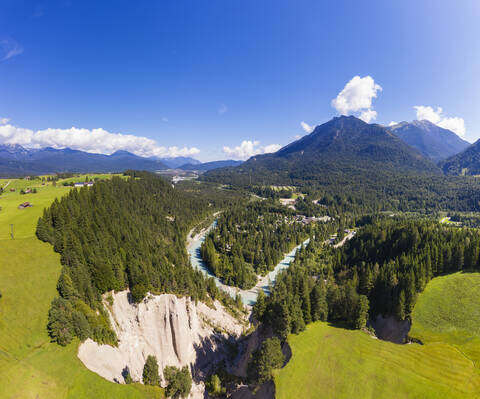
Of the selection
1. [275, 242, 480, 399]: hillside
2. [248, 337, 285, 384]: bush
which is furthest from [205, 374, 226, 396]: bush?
[275, 242, 480, 399]: hillside

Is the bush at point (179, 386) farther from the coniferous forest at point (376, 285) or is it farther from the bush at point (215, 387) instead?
the coniferous forest at point (376, 285)

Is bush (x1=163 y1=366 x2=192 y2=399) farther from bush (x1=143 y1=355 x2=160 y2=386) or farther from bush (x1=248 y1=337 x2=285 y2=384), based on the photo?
bush (x1=248 y1=337 x2=285 y2=384)

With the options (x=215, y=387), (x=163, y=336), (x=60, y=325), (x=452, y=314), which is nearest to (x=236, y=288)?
(x=163, y=336)

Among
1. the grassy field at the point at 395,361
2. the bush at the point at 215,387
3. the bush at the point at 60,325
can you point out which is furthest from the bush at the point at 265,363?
the bush at the point at 60,325

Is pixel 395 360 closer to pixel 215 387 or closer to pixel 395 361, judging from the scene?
pixel 395 361

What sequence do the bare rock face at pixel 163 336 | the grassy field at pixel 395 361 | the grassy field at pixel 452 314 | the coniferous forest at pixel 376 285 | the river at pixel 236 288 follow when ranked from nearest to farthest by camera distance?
the grassy field at pixel 395 361 < the grassy field at pixel 452 314 < the bare rock face at pixel 163 336 < the coniferous forest at pixel 376 285 < the river at pixel 236 288
